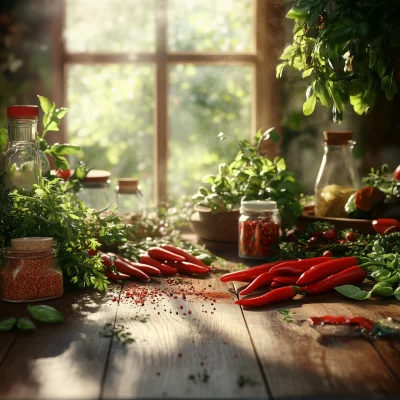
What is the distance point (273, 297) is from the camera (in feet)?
5.74

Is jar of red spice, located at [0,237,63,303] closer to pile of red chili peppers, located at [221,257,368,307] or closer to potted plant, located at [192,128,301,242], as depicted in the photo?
pile of red chili peppers, located at [221,257,368,307]

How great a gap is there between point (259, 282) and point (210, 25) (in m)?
1.80

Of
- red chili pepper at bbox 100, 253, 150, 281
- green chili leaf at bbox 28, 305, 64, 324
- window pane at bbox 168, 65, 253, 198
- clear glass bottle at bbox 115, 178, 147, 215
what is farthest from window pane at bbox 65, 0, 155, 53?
green chili leaf at bbox 28, 305, 64, 324

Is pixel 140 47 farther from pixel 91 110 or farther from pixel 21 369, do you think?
pixel 21 369

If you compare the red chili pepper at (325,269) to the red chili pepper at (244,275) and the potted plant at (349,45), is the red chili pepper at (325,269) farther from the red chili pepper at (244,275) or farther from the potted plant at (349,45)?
the potted plant at (349,45)

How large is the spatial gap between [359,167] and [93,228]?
158cm

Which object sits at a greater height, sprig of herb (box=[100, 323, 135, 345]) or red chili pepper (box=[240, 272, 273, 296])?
red chili pepper (box=[240, 272, 273, 296])

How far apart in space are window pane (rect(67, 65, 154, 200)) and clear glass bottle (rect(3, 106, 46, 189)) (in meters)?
1.36

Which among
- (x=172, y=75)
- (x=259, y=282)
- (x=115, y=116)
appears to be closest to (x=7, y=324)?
(x=259, y=282)

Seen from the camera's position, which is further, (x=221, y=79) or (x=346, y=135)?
(x=221, y=79)

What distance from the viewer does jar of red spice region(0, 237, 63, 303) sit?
5.66 ft

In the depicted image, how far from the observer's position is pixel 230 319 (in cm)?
162

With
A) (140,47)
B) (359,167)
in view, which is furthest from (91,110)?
(359,167)

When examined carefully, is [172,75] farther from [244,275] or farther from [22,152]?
[244,275]
